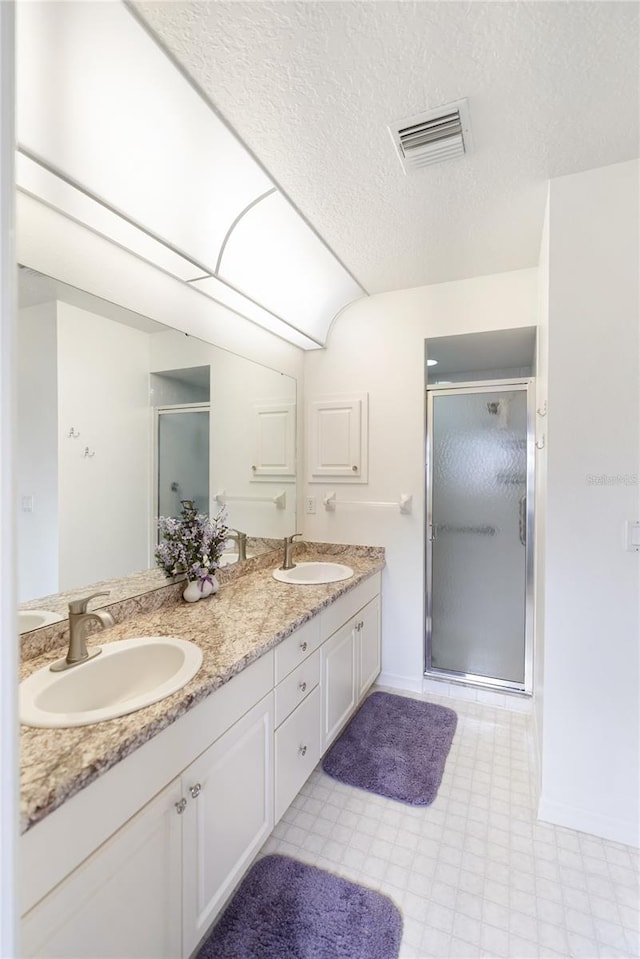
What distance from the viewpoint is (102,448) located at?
155 cm

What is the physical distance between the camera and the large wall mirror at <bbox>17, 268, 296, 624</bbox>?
131 centimetres

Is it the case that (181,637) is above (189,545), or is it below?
below

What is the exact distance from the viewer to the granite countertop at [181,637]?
77 centimetres

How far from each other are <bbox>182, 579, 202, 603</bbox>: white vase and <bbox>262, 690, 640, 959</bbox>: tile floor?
36.7 inches

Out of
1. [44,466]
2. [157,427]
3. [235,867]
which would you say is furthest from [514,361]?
Answer: [235,867]

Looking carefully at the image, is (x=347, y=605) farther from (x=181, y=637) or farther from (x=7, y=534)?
(x=7, y=534)

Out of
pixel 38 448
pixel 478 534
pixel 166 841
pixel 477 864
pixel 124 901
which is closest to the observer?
pixel 124 901

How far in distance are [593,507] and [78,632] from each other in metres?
1.78

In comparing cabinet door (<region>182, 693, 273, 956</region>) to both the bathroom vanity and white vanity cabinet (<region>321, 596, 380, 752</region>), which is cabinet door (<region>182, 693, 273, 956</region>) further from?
white vanity cabinet (<region>321, 596, 380, 752</region>)

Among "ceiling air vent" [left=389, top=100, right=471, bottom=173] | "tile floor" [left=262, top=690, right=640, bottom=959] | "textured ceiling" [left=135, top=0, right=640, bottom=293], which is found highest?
"textured ceiling" [left=135, top=0, right=640, bottom=293]

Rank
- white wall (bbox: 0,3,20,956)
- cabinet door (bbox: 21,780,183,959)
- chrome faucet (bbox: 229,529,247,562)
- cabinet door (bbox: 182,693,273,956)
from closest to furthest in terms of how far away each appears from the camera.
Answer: white wall (bbox: 0,3,20,956), cabinet door (bbox: 21,780,183,959), cabinet door (bbox: 182,693,273,956), chrome faucet (bbox: 229,529,247,562)

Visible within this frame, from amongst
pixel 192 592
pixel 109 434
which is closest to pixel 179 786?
pixel 192 592

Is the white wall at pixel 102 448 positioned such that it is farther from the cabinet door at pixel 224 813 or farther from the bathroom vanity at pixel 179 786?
the cabinet door at pixel 224 813

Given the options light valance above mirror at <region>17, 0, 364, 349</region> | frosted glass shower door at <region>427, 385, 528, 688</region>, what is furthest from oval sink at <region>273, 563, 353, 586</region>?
light valance above mirror at <region>17, 0, 364, 349</region>
